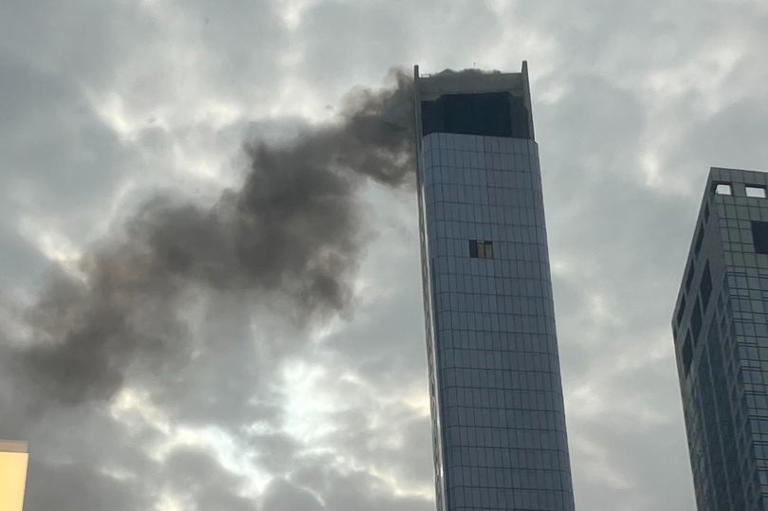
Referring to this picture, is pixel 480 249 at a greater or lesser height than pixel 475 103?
lesser

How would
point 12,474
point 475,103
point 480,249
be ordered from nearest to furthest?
point 12,474 → point 480,249 → point 475,103

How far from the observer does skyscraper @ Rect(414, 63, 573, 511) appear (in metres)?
165

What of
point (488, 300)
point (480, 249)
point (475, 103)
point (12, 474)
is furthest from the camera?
point (475, 103)

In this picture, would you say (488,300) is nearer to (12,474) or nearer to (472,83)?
(472,83)

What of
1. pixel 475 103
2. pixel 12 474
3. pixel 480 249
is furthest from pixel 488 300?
pixel 12 474

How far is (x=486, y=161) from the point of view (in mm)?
186375

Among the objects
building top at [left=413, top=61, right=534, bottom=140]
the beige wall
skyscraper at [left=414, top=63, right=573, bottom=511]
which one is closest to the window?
skyscraper at [left=414, top=63, right=573, bottom=511]

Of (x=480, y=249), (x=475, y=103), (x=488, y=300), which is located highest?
(x=475, y=103)

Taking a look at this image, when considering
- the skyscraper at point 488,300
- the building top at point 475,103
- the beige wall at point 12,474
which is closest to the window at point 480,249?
the skyscraper at point 488,300

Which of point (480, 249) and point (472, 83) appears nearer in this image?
point (480, 249)

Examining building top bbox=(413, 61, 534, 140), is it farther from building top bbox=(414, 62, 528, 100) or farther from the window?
the window

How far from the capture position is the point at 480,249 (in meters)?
180

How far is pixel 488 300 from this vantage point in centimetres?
17538

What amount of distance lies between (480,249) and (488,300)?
8053mm
